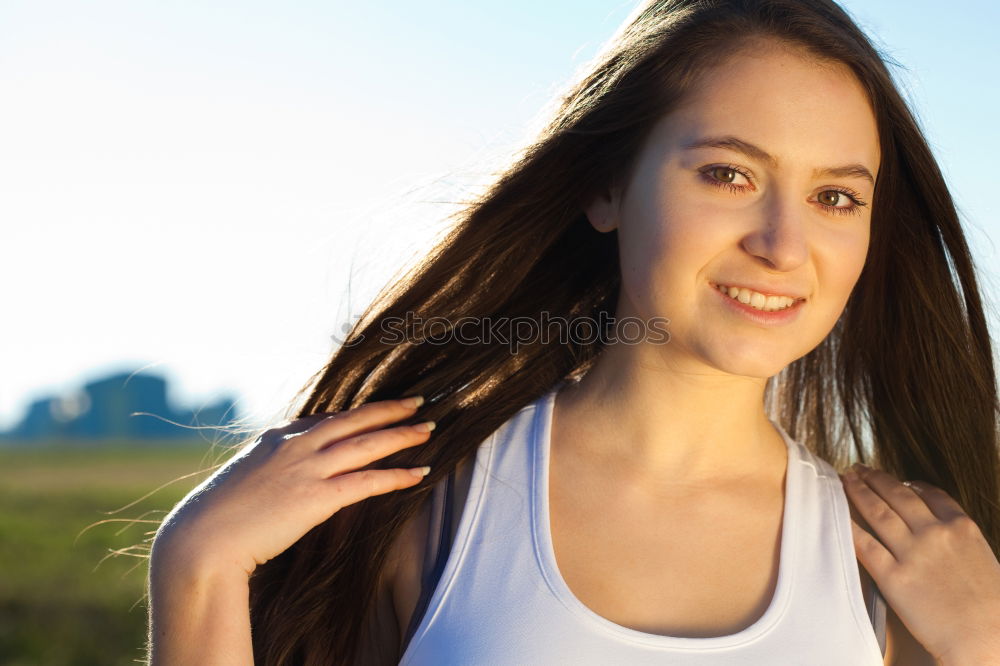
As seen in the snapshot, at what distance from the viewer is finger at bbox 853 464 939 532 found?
2.68 m

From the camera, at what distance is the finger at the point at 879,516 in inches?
103

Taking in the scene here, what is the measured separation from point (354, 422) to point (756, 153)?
46.9 inches

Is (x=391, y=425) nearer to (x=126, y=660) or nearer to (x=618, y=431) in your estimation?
(x=618, y=431)

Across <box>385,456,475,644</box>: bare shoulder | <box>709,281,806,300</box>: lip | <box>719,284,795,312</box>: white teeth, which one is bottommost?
<box>385,456,475,644</box>: bare shoulder

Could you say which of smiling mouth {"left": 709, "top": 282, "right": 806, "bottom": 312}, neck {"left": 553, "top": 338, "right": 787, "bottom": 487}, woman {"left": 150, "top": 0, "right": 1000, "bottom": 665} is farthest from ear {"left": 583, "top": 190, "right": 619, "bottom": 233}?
smiling mouth {"left": 709, "top": 282, "right": 806, "bottom": 312}

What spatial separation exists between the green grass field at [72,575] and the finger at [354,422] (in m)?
0.62

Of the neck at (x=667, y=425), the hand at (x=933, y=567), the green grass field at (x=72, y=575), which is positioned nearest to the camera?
the hand at (x=933, y=567)

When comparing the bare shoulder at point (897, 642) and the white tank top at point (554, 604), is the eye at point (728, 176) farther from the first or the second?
the bare shoulder at point (897, 642)

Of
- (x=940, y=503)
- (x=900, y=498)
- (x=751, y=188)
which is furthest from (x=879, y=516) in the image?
(x=751, y=188)

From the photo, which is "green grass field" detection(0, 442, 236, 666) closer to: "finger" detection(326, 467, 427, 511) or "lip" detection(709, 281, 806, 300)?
"finger" detection(326, 467, 427, 511)

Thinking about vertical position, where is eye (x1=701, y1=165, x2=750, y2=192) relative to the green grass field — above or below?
above

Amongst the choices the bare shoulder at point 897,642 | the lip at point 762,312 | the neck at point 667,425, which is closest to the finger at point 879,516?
the bare shoulder at point 897,642

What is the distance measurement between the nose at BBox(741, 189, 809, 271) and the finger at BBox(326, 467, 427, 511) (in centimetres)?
101

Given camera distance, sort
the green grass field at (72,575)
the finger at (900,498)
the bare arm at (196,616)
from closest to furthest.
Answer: the bare arm at (196,616), the finger at (900,498), the green grass field at (72,575)
